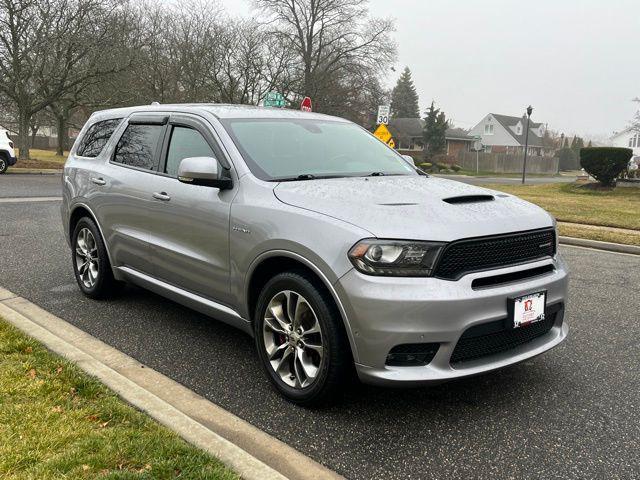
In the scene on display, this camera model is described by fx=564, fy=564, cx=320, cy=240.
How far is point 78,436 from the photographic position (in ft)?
8.93

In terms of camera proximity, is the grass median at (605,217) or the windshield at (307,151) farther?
the grass median at (605,217)

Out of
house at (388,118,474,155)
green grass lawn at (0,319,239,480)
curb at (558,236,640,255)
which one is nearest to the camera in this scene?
green grass lawn at (0,319,239,480)

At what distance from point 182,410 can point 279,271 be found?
3.17 feet

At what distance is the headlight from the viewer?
2.88 metres

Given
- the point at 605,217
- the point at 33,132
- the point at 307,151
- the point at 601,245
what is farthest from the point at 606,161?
the point at 33,132

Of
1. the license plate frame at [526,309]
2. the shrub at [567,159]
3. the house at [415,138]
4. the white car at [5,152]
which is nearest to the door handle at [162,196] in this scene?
the license plate frame at [526,309]

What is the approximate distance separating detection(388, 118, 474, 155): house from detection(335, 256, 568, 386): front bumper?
69554 mm

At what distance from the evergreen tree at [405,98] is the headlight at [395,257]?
313 ft

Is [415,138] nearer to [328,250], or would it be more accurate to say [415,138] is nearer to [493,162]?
[493,162]

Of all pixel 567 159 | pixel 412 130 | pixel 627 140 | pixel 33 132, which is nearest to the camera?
pixel 33 132

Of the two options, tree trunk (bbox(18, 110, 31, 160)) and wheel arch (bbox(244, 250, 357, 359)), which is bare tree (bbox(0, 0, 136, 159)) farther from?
wheel arch (bbox(244, 250, 357, 359))

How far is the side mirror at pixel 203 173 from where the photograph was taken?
3.58 meters

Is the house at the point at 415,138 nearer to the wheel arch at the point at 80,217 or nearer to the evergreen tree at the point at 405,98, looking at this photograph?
the evergreen tree at the point at 405,98

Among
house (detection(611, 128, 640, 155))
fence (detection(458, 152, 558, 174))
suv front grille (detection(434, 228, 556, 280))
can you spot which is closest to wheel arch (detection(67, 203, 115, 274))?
suv front grille (detection(434, 228, 556, 280))
